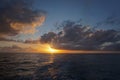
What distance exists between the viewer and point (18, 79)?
162 feet

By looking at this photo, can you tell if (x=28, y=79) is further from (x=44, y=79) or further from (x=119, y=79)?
(x=119, y=79)

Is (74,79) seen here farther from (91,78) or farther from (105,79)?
(105,79)

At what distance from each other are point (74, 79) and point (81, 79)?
215 cm

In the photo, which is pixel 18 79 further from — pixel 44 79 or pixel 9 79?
pixel 44 79

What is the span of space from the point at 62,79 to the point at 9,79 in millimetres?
15593

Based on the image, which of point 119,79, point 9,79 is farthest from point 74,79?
point 9,79

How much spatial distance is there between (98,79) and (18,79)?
23.8m

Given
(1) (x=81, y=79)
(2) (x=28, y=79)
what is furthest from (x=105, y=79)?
(2) (x=28, y=79)

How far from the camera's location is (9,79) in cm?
4919

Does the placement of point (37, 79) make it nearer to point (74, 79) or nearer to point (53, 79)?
point (53, 79)

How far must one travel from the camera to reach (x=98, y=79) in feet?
166

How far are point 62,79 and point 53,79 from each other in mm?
2724

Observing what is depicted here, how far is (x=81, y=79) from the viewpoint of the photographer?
51062mm

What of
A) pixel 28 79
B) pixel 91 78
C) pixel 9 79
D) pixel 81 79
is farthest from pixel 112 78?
pixel 9 79
